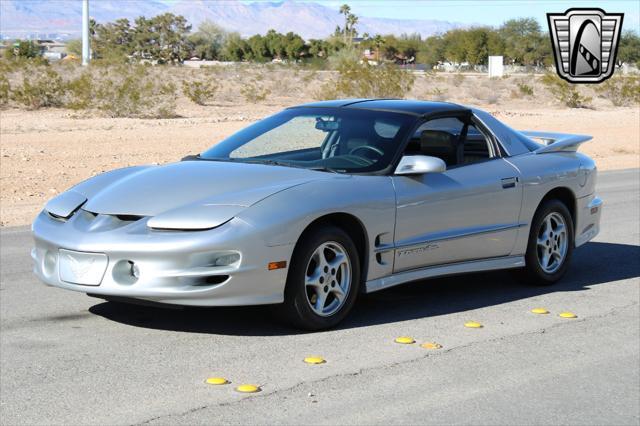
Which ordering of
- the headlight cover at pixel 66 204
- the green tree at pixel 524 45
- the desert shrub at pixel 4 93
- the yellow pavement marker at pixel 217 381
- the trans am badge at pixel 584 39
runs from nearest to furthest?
the yellow pavement marker at pixel 217 381 → the headlight cover at pixel 66 204 → the desert shrub at pixel 4 93 → the trans am badge at pixel 584 39 → the green tree at pixel 524 45

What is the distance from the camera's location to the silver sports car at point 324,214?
6.41 metres

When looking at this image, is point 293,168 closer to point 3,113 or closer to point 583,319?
point 583,319

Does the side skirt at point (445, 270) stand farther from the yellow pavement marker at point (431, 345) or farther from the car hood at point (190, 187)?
the car hood at point (190, 187)

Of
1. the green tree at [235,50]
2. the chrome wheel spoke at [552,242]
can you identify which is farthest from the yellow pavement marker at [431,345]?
the green tree at [235,50]

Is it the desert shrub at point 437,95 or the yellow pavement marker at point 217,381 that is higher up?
the desert shrub at point 437,95

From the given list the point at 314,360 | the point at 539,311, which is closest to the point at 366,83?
the point at 539,311

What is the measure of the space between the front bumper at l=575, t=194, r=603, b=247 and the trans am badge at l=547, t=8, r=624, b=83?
2210 centimetres

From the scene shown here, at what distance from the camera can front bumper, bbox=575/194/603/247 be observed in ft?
29.5

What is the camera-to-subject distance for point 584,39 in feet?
136

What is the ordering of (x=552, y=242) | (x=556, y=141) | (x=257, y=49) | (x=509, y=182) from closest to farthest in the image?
1. (x=509, y=182)
2. (x=552, y=242)
3. (x=556, y=141)
4. (x=257, y=49)

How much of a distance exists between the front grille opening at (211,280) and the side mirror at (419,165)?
5.10 ft

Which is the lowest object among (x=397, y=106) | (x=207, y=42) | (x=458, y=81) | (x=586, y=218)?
(x=586, y=218)

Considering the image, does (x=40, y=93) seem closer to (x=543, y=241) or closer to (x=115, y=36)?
(x=543, y=241)

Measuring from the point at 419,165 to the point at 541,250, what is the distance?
72.0 inches
